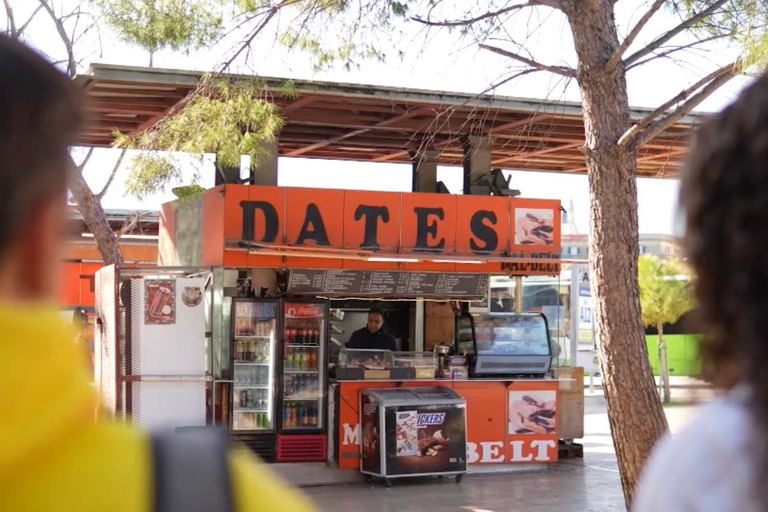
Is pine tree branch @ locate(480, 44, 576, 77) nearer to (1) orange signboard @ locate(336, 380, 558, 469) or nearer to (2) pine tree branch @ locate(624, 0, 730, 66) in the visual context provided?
(2) pine tree branch @ locate(624, 0, 730, 66)

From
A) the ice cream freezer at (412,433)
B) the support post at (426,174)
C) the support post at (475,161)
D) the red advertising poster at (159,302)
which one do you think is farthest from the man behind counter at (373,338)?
the red advertising poster at (159,302)

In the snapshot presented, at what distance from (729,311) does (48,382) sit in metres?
0.76

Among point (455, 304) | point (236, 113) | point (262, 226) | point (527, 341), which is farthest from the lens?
point (455, 304)

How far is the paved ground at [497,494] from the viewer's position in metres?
10.8

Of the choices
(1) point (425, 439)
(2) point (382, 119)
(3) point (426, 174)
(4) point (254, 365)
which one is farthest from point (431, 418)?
(2) point (382, 119)

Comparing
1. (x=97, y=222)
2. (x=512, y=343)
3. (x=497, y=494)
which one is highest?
(x=97, y=222)

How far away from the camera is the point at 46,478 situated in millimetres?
815

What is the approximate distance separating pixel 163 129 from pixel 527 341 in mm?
5886

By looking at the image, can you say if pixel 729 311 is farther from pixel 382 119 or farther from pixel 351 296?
pixel 382 119

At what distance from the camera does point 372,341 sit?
1334 centimetres

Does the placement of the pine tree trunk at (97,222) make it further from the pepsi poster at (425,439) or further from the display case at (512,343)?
the display case at (512,343)

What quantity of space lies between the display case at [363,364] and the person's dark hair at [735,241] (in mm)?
11070

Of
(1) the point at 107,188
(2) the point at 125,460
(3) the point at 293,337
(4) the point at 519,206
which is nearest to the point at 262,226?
(3) the point at 293,337

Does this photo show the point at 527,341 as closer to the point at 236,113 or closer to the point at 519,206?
the point at 519,206
